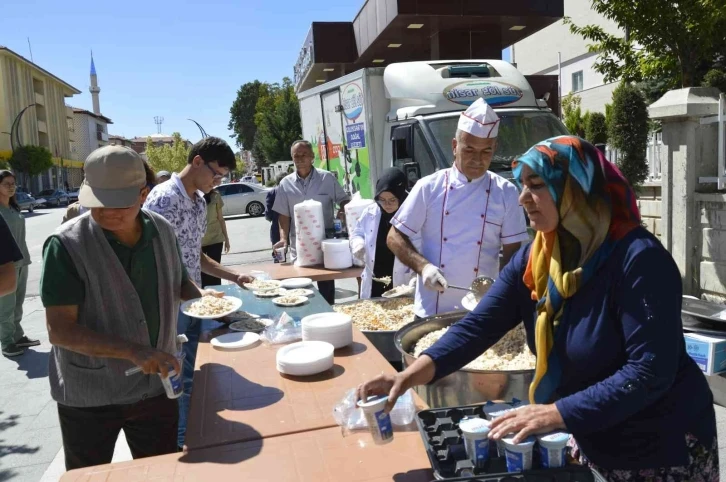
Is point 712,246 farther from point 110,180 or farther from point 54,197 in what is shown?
point 54,197

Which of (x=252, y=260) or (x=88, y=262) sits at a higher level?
(x=88, y=262)

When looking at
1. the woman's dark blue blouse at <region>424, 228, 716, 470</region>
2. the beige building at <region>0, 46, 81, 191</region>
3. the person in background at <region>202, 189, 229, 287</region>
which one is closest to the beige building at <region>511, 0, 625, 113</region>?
the person in background at <region>202, 189, 229, 287</region>

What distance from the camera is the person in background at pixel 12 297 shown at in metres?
5.99

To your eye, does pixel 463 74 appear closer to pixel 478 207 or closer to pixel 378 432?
pixel 478 207

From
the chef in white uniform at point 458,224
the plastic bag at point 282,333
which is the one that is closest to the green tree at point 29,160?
the plastic bag at point 282,333

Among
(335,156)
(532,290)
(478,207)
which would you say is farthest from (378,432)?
(335,156)

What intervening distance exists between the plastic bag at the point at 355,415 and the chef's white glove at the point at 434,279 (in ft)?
3.38

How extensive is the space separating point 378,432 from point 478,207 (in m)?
1.75

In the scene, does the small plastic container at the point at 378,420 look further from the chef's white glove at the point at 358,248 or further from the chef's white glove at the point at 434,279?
the chef's white glove at the point at 358,248

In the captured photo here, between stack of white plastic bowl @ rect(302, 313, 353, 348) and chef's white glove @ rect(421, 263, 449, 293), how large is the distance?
48 centimetres

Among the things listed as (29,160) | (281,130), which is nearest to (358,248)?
(281,130)

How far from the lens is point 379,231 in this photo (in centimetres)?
475

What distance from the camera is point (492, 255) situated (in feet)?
10.7

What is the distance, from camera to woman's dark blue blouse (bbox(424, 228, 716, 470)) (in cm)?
141
